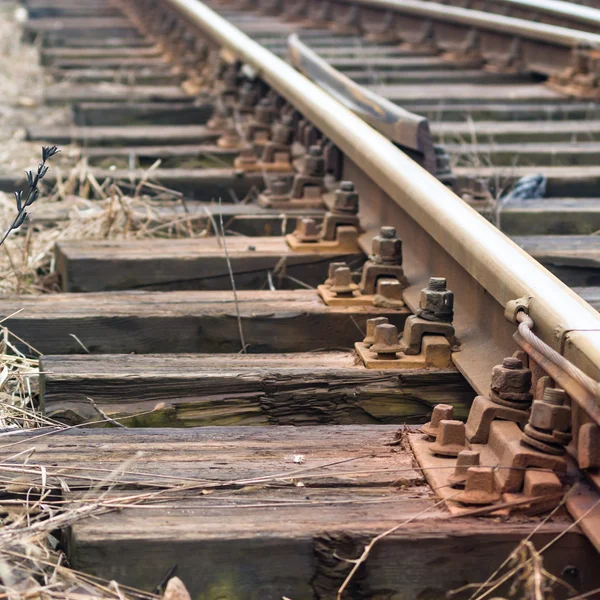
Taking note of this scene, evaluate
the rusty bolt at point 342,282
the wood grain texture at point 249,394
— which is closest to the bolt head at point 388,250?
the rusty bolt at point 342,282

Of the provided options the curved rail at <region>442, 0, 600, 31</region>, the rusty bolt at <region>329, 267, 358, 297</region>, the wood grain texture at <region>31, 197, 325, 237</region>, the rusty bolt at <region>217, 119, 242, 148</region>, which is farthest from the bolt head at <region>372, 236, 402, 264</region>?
the curved rail at <region>442, 0, 600, 31</region>

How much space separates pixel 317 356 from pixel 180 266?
96 centimetres

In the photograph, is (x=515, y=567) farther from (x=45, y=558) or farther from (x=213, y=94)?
(x=213, y=94)

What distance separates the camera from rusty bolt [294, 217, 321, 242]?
4.04 meters

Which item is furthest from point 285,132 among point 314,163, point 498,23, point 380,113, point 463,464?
point 463,464

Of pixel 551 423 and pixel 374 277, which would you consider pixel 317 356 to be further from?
pixel 551 423

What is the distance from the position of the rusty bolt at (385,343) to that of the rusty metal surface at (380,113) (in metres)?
1.18

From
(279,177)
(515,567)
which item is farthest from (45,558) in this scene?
(279,177)

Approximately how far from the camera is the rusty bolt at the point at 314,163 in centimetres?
471

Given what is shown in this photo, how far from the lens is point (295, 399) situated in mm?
2803

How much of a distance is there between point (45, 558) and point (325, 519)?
1.60 ft

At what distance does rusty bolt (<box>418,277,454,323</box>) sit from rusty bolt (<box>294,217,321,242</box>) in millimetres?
1133

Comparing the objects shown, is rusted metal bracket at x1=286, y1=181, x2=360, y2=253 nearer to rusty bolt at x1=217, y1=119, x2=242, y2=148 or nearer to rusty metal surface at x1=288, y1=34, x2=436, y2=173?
rusty metal surface at x1=288, y1=34, x2=436, y2=173

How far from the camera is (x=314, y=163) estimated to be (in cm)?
471
